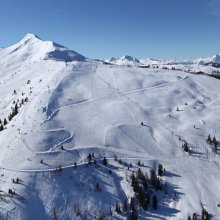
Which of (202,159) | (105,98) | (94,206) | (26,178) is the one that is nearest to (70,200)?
(94,206)

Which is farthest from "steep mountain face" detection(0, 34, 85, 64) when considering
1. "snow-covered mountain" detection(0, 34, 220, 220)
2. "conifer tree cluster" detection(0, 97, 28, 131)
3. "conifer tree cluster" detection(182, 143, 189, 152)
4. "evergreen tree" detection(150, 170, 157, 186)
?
"evergreen tree" detection(150, 170, 157, 186)

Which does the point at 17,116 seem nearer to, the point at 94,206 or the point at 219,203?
the point at 94,206

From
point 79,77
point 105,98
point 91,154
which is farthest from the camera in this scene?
point 79,77

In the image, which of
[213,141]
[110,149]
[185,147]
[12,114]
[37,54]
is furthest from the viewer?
[37,54]

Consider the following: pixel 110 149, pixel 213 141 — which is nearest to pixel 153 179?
pixel 110 149

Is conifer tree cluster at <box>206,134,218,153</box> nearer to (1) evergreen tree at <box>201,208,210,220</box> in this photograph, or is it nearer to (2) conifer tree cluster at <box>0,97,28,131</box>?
(1) evergreen tree at <box>201,208,210,220</box>

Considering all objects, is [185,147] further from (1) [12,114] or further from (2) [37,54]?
(2) [37,54]

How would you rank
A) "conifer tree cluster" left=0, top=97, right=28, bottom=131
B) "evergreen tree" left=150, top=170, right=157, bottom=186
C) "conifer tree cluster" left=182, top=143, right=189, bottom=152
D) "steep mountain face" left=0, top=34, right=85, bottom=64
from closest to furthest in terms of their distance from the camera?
"evergreen tree" left=150, top=170, right=157, bottom=186 < "conifer tree cluster" left=182, top=143, right=189, bottom=152 < "conifer tree cluster" left=0, top=97, right=28, bottom=131 < "steep mountain face" left=0, top=34, right=85, bottom=64

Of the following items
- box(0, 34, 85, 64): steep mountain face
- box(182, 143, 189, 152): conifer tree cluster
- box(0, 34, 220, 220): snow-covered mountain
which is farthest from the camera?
box(0, 34, 85, 64): steep mountain face
